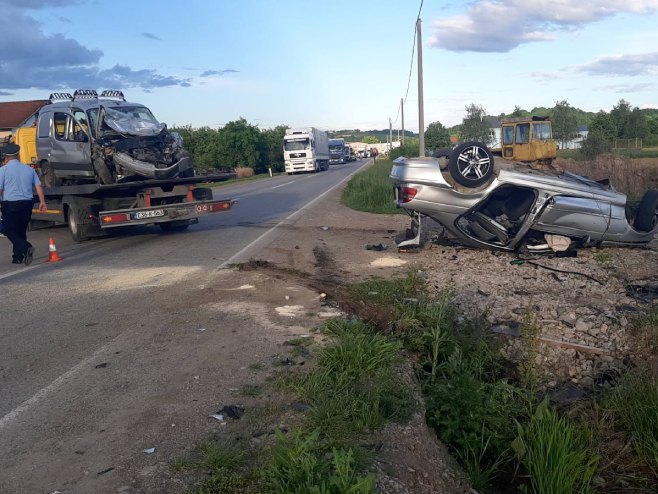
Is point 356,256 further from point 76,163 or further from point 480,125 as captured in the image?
point 480,125

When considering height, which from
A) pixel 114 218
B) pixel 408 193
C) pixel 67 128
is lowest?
pixel 114 218

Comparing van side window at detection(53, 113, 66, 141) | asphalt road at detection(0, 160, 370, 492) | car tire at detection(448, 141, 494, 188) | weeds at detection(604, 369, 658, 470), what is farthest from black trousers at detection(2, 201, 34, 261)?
weeds at detection(604, 369, 658, 470)

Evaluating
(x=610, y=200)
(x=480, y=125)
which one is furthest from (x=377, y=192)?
(x=480, y=125)

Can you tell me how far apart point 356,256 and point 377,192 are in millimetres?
9458

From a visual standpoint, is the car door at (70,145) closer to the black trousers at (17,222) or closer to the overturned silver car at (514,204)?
the black trousers at (17,222)

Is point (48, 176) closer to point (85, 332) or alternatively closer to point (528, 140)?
point (85, 332)

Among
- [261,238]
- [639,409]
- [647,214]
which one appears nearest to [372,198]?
[261,238]

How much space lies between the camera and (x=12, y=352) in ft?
19.2

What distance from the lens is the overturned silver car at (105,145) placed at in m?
12.4

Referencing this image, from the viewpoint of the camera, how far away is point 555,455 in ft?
13.6

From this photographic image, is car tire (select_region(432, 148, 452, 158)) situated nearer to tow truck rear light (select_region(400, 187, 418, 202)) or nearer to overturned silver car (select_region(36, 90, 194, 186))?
tow truck rear light (select_region(400, 187, 418, 202))

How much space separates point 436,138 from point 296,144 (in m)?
14.0

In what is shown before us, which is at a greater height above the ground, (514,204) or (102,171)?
(102,171)

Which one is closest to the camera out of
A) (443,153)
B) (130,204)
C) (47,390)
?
(47,390)
